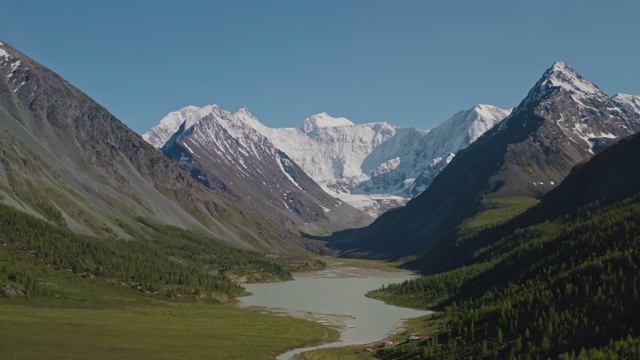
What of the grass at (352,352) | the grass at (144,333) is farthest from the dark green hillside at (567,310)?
the grass at (144,333)

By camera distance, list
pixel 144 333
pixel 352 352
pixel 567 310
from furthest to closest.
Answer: pixel 144 333, pixel 352 352, pixel 567 310

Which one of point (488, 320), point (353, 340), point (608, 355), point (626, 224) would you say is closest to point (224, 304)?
point (353, 340)

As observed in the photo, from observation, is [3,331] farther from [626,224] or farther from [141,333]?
[626,224]

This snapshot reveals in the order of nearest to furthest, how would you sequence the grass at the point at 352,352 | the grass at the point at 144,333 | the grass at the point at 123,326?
1. the grass at the point at 144,333
2. the grass at the point at 123,326
3. the grass at the point at 352,352

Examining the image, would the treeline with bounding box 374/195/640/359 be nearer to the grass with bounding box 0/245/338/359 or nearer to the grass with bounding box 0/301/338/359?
the grass with bounding box 0/301/338/359

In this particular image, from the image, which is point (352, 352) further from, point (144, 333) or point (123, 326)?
point (123, 326)

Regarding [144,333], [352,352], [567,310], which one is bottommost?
[352,352]

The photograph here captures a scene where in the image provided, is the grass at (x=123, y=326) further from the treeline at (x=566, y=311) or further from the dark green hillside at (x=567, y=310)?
the dark green hillside at (x=567, y=310)

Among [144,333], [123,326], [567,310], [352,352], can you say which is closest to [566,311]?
[567,310]

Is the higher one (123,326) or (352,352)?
(123,326)

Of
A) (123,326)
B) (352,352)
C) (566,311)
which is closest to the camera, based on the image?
(566,311)

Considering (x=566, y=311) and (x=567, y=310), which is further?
(x=567, y=310)

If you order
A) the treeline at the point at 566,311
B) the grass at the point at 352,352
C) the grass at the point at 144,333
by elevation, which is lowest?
the grass at the point at 352,352

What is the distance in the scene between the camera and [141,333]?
12031cm
